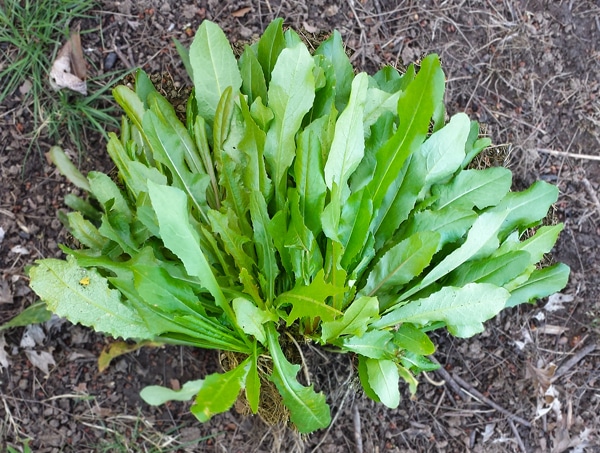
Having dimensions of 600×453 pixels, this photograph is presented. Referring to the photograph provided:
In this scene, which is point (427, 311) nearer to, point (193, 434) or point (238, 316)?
point (238, 316)

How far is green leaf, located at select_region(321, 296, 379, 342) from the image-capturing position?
910 mm

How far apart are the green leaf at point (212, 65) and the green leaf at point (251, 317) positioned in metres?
0.38

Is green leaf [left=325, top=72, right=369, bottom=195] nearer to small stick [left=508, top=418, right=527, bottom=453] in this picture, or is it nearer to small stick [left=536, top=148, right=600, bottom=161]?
small stick [left=536, top=148, right=600, bottom=161]

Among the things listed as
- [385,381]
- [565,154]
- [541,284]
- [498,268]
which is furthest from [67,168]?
[565,154]

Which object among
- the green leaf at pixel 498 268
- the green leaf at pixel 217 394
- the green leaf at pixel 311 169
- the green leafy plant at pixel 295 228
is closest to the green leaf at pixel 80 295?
the green leafy plant at pixel 295 228

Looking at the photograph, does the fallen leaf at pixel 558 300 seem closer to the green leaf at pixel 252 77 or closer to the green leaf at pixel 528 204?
the green leaf at pixel 528 204

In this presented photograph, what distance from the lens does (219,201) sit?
112 cm

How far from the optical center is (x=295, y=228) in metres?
0.97

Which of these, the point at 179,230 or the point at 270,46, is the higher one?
the point at 270,46

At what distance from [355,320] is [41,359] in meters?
0.79

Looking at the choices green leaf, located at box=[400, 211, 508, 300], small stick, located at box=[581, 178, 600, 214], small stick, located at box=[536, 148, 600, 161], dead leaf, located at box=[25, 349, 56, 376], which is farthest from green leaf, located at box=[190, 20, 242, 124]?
small stick, located at box=[581, 178, 600, 214]

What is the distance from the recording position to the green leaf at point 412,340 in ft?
3.21

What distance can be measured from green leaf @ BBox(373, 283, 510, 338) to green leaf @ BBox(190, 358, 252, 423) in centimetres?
31

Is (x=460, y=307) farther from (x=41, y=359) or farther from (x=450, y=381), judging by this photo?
(x=41, y=359)
